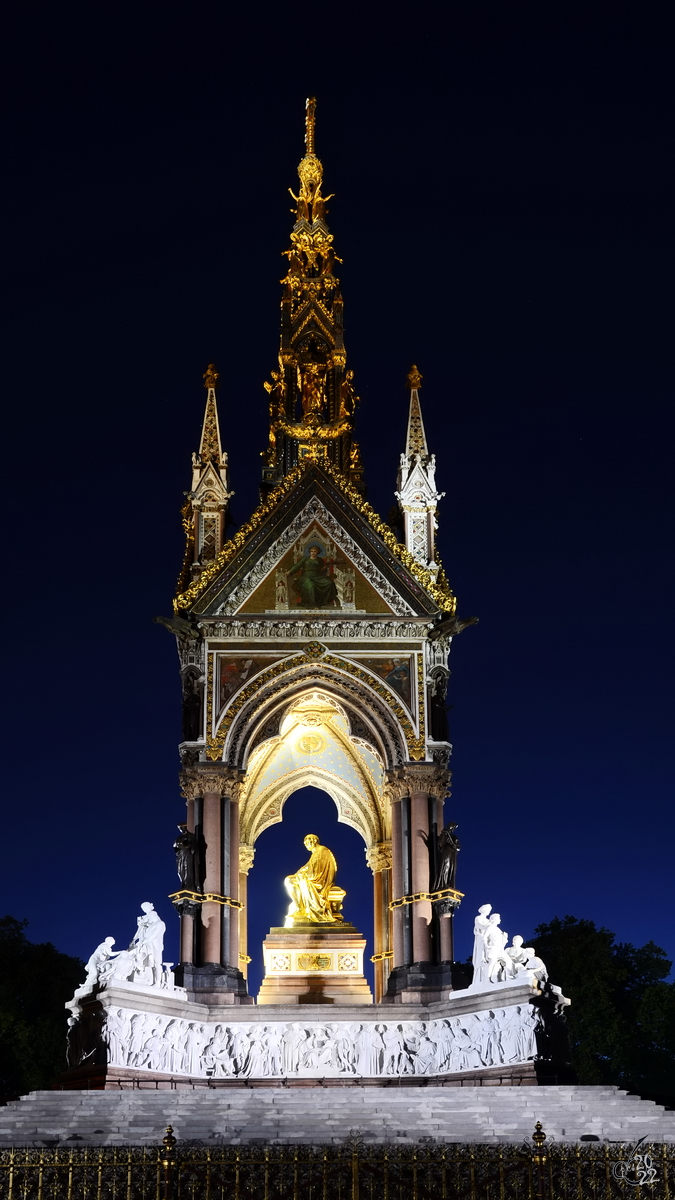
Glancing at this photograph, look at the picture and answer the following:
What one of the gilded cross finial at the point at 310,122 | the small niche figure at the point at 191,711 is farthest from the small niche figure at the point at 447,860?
the gilded cross finial at the point at 310,122

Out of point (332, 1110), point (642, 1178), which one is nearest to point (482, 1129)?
point (332, 1110)

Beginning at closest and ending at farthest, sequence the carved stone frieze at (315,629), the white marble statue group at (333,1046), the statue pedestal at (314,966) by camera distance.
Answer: the white marble statue group at (333,1046) < the statue pedestal at (314,966) < the carved stone frieze at (315,629)

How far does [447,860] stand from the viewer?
30672 mm

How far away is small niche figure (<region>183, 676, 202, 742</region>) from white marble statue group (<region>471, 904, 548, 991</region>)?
724cm

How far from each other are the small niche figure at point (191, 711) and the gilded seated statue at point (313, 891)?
180 inches

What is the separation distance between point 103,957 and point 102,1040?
1.53 metres

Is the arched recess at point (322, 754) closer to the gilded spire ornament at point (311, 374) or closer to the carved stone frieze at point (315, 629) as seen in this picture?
the carved stone frieze at point (315, 629)

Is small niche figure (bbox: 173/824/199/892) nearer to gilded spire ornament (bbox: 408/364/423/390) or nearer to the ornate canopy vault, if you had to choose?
the ornate canopy vault

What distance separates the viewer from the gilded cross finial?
41.5m

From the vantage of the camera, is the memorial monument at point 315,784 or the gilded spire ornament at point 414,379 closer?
the memorial monument at point 315,784

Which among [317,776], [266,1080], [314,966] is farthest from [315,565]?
[266,1080]

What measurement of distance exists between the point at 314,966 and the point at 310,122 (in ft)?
76.1

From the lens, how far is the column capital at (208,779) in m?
31.1

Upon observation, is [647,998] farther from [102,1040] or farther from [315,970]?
[102,1040]
